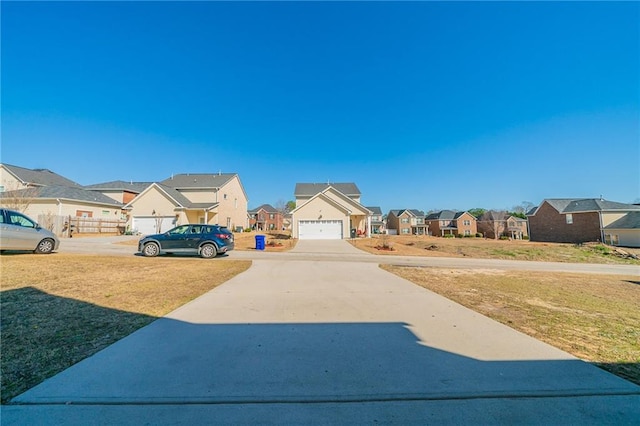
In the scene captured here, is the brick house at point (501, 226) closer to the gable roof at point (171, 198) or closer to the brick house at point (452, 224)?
the brick house at point (452, 224)

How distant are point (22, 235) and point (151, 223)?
1749 centimetres

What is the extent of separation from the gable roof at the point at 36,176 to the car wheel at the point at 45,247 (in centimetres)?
2608

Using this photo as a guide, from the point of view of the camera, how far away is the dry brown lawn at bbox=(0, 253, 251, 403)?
3.19 meters

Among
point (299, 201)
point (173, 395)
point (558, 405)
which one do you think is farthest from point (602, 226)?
point (173, 395)

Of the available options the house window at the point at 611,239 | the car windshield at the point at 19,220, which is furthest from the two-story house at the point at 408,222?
the car windshield at the point at 19,220

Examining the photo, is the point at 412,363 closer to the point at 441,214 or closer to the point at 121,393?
the point at 121,393

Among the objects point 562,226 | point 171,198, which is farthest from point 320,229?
point 562,226

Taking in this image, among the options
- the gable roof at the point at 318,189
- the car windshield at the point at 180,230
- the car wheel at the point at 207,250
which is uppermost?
the gable roof at the point at 318,189

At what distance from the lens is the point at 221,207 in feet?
106

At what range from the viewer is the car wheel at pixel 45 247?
11416mm

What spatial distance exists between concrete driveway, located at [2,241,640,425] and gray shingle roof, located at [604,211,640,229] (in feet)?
150

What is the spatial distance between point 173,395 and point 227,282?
5462 mm

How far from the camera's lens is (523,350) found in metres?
3.67

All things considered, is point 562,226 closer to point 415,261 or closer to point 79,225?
point 415,261
